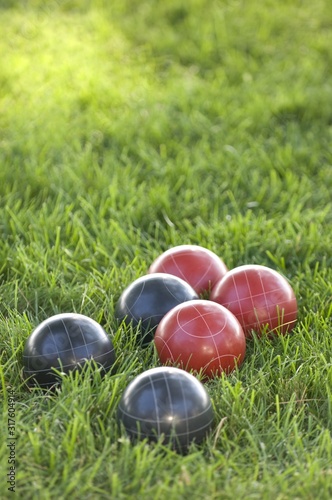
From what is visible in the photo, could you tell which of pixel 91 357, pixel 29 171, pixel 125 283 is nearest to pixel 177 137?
pixel 29 171

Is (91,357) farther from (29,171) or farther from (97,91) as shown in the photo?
(97,91)

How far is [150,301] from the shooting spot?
3.12 metres

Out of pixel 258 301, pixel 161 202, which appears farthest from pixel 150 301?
pixel 161 202

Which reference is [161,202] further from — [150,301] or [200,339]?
[200,339]

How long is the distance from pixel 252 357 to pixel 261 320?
0.66ft

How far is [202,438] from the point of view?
261 centimetres

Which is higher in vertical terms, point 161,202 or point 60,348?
point 60,348

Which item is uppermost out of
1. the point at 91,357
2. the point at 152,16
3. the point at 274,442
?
the point at 152,16

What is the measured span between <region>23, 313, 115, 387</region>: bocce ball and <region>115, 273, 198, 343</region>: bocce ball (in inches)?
10.8

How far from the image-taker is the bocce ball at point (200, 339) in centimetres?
289

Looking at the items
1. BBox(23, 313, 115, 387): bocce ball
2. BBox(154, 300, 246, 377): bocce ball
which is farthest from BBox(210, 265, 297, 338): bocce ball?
BBox(23, 313, 115, 387): bocce ball

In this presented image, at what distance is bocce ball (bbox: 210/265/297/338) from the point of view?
10.5ft

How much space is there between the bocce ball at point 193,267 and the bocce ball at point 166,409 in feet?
2.81

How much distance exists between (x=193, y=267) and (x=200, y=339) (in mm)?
567
